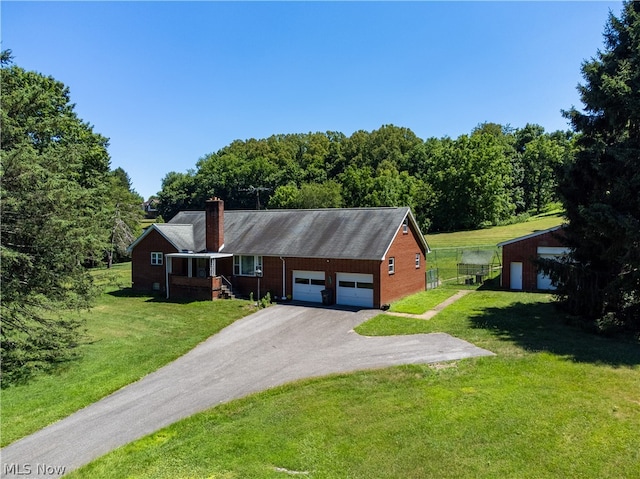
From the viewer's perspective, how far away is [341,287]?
941 inches

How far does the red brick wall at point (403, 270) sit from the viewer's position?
2311 cm

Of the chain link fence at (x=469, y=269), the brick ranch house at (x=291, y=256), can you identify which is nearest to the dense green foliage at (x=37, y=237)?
the brick ranch house at (x=291, y=256)

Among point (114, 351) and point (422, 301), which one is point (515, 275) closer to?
point (422, 301)

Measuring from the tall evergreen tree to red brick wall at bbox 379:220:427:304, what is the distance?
13.6 m

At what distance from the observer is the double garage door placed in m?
23.1

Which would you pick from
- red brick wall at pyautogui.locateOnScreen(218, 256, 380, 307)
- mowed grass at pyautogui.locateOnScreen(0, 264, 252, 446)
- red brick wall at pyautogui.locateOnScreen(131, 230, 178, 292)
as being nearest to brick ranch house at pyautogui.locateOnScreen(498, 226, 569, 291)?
red brick wall at pyautogui.locateOnScreen(218, 256, 380, 307)

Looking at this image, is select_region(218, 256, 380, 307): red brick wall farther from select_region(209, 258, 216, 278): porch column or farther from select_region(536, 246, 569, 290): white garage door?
select_region(536, 246, 569, 290): white garage door

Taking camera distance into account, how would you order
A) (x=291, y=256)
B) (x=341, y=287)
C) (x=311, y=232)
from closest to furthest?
(x=341, y=287)
(x=291, y=256)
(x=311, y=232)

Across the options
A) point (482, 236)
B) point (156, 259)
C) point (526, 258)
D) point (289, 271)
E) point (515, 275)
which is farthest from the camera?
point (482, 236)

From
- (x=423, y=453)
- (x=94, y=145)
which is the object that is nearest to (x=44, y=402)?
(x=423, y=453)

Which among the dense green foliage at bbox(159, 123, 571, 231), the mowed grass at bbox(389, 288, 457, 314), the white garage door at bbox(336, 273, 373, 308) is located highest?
the dense green foliage at bbox(159, 123, 571, 231)

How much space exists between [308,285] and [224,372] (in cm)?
1103

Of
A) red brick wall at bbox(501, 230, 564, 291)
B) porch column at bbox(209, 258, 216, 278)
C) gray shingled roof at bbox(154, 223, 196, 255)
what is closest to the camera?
porch column at bbox(209, 258, 216, 278)

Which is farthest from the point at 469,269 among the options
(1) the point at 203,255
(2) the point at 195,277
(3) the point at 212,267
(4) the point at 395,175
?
(4) the point at 395,175
